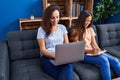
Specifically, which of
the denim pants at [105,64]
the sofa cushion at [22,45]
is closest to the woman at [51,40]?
the sofa cushion at [22,45]

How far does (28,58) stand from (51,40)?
1.44 ft

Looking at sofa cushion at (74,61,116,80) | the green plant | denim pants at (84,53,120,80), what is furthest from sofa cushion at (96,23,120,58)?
the green plant

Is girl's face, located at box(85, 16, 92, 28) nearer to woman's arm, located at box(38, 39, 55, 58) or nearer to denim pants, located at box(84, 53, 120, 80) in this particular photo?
denim pants, located at box(84, 53, 120, 80)

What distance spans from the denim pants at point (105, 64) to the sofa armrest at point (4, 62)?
0.92 metres

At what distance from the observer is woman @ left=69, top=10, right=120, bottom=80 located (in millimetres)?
1829

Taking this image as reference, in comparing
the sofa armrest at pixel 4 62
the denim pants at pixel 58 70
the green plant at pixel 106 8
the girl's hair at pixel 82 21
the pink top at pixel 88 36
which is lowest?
the denim pants at pixel 58 70

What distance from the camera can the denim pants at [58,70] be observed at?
162 centimetres

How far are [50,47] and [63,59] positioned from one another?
16.5 inches

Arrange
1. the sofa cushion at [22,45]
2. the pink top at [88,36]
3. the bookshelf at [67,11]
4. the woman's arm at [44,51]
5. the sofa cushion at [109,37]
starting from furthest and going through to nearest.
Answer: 1. the bookshelf at [67,11]
2. the sofa cushion at [109,37]
3. the pink top at [88,36]
4. the sofa cushion at [22,45]
5. the woman's arm at [44,51]

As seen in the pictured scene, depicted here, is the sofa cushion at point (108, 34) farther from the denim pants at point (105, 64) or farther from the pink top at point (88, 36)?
the denim pants at point (105, 64)

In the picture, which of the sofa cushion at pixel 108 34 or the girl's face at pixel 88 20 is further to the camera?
the sofa cushion at pixel 108 34

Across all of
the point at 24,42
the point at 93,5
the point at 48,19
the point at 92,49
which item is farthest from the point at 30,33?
the point at 93,5

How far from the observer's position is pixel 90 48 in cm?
213

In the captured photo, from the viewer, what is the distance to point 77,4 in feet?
10.8
